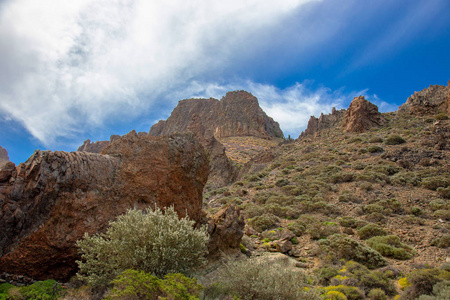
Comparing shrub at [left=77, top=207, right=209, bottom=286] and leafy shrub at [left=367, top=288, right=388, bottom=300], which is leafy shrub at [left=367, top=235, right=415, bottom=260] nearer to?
leafy shrub at [left=367, top=288, right=388, bottom=300]

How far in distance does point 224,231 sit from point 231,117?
67.9 metres

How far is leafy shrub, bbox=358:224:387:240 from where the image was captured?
11344 mm

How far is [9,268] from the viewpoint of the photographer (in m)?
5.18

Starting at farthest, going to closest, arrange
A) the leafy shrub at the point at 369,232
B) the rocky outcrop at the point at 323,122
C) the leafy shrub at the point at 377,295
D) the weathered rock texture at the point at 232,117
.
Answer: the weathered rock texture at the point at 232,117
the rocky outcrop at the point at 323,122
the leafy shrub at the point at 369,232
the leafy shrub at the point at 377,295

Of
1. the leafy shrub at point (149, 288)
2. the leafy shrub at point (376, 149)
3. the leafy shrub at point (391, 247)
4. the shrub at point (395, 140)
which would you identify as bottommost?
the leafy shrub at point (391, 247)

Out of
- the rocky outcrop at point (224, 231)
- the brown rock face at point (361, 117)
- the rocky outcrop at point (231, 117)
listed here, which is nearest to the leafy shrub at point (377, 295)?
the rocky outcrop at point (224, 231)

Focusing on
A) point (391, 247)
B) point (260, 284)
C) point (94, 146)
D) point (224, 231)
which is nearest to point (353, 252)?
point (391, 247)

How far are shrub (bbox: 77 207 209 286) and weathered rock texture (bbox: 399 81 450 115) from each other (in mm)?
36249

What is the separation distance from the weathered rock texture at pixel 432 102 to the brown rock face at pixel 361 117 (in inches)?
182

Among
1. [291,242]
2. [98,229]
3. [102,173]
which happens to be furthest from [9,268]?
[291,242]

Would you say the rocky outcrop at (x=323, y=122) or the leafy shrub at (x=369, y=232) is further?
the rocky outcrop at (x=323, y=122)

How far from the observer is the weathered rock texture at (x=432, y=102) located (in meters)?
31.6

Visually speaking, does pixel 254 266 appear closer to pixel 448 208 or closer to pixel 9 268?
pixel 9 268

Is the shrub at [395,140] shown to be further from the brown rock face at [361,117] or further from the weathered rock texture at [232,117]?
the weathered rock texture at [232,117]
